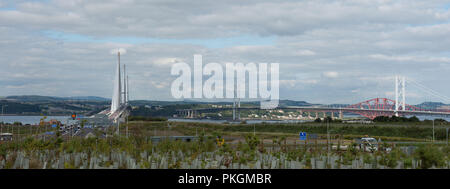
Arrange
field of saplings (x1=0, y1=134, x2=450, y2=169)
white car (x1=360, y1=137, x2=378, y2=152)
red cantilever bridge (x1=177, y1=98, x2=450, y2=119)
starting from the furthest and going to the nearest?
1. red cantilever bridge (x1=177, y1=98, x2=450, y2=119)
2. white car (x1=360, y1=137, x2=378, y2=152)
3. field of saplings (x1=0, y1=134, x2=450, y2=169)

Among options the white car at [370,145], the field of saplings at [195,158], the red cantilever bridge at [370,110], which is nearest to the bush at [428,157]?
the field of saplings at [195,158]

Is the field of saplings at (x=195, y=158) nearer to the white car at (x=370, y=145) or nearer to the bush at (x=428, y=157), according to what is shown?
the bush at (x=428, y=157)

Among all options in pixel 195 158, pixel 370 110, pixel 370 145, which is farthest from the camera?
pixel 370 110

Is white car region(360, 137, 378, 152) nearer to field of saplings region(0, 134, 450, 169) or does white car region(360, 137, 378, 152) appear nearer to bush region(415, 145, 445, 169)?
field of saplings region(0, 134, 450, 169)

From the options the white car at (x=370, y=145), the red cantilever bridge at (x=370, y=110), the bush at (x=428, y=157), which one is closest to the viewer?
the bush at (x=428, y=157)

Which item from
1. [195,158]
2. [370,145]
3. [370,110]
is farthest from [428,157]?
[370,110]

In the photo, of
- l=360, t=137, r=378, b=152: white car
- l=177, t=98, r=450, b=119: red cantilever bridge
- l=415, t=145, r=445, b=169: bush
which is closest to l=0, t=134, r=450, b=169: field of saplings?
l=415, t=145, r=445, b=169: bush

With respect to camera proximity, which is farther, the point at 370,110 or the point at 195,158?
the point at 370,110

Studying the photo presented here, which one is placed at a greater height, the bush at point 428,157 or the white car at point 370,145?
the bush at point 428,157

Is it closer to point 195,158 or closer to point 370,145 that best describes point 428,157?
point 195,158

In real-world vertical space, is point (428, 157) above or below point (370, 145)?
above
